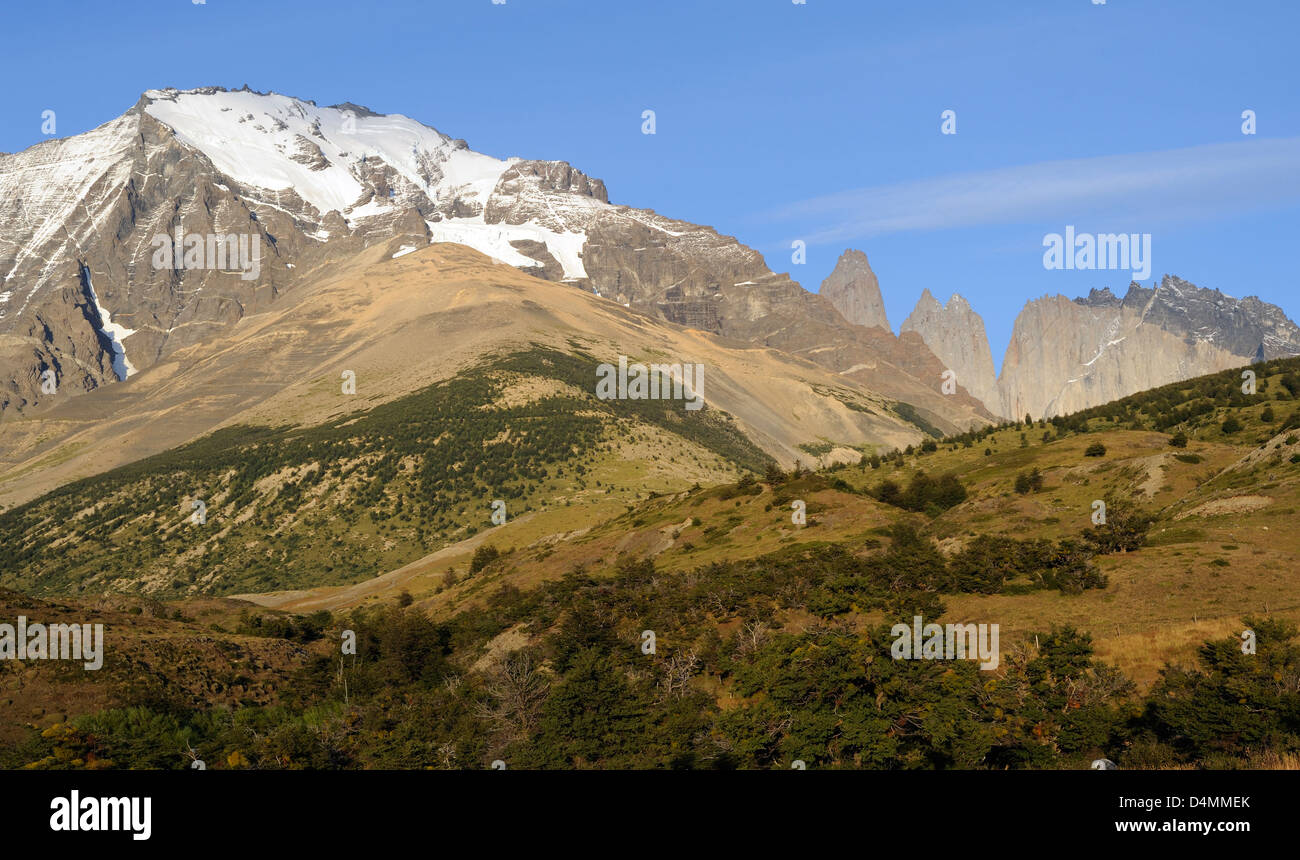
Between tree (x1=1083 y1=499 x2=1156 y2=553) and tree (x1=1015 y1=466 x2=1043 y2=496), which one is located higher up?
tree (x1=1015 y1=466 x2=1043 y2=496)

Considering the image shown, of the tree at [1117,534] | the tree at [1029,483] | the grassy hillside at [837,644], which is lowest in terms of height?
the grassy hillside at [837,644]

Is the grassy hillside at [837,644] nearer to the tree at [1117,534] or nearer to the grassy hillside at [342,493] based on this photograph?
the tree at [1117,534]

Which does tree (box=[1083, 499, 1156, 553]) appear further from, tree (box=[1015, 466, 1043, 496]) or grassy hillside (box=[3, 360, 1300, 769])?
tree (box=[1015, 466, 1043, 496])

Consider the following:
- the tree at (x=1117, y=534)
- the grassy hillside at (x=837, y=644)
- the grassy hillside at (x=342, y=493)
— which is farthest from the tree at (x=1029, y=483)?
the grassy hillside at (x=342, y=493)

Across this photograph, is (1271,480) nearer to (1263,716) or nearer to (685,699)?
(1263,716)

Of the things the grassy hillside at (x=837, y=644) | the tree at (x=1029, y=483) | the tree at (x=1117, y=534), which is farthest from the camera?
the tree at (x=1029, y=483)

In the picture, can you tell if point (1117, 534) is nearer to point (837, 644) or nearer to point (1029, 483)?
point (1029, 483)

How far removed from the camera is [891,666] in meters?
39.2

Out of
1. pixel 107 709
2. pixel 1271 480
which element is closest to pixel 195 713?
pixel 107 709

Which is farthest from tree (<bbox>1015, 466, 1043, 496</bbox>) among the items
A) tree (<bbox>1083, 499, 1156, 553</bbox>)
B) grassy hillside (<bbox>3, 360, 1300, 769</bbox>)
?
tree (<bbox>1083, 499, 1156, 553</bbox>)

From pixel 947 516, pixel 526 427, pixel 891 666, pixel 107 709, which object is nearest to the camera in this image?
pixel 891 666

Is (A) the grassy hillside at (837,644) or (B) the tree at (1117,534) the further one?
(B) the tree at (1117,534)

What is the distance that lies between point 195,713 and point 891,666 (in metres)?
34.4
